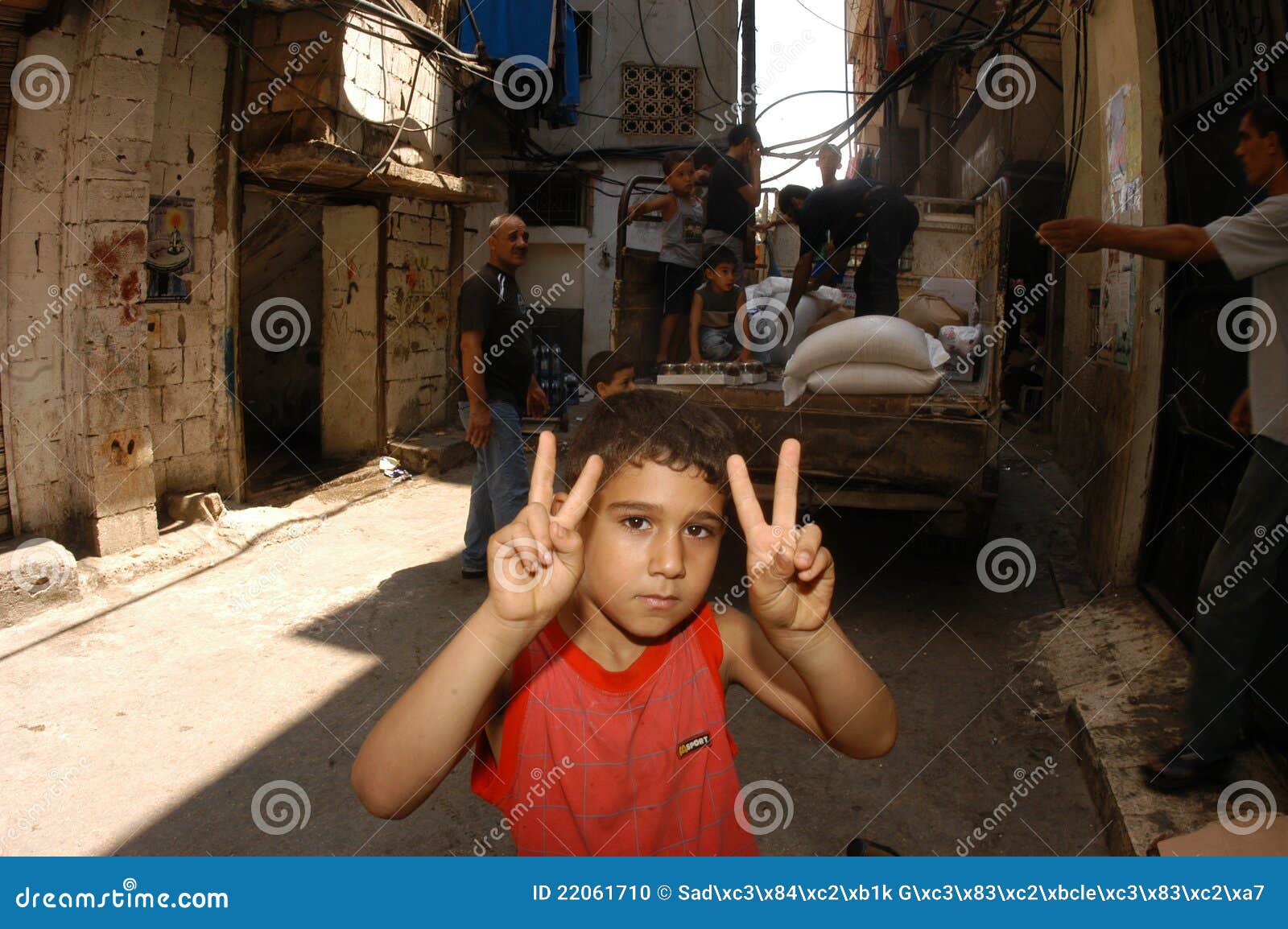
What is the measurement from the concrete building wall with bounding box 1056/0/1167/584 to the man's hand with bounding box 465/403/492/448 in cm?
319

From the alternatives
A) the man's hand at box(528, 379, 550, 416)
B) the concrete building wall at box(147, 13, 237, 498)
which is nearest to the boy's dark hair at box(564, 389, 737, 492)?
the man's hand at box(528, 379, 550, 416)

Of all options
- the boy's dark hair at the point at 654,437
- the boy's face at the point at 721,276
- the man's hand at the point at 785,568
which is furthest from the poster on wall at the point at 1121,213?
the man's hand at the point at 785,568

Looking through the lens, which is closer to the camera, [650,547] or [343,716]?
[650,547]

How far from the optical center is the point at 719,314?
622 cm

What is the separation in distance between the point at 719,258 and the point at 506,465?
6.93 ft

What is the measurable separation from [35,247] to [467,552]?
9.73ft

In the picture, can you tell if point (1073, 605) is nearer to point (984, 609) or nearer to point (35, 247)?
point (984, 609)

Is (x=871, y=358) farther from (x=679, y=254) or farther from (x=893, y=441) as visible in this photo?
(x=679, y=254)

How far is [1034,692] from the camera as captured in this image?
3912 millimetres

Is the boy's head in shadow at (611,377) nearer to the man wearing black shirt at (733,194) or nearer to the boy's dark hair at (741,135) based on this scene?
the man wearing black shirt at (733,194)

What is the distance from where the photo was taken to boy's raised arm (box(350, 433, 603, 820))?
1.18m

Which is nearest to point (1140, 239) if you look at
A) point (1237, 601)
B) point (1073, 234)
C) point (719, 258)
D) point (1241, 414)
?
point (1073, 234)

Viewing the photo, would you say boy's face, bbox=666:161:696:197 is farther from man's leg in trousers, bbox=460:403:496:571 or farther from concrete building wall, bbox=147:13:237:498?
concrete building wall, bbox=147:13:237:498

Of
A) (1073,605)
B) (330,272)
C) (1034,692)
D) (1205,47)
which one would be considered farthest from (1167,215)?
(330,272)
